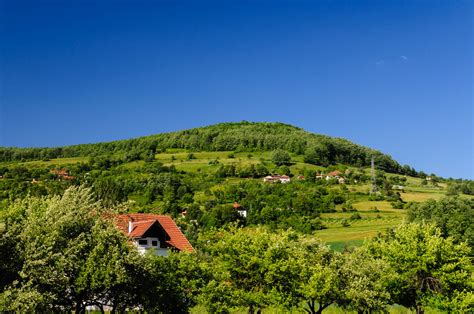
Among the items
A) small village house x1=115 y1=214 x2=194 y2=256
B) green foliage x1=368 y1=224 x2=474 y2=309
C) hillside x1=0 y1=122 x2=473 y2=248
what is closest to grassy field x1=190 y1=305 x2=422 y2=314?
green foliage x1=368 y1=224 x2=474 y2=309

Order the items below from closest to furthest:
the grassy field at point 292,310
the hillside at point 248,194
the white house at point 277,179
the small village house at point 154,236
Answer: the grassy field at point 292,310 < the small village house at point 154,236 < the hillside at point 248,194 < the white house at point 277,179

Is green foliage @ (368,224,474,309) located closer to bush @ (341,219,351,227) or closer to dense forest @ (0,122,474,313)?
dense forest @ (0,122,474,313)

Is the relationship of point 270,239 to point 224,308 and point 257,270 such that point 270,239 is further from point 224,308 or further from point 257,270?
point 224,308

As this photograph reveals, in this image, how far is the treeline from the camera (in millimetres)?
27797

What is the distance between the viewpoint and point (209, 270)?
3925cm

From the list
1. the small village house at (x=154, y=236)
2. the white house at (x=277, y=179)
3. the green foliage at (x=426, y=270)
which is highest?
the white house at (x=277, y=179)

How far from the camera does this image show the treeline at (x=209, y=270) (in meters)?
27.8

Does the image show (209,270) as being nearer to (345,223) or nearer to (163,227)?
(163,227)

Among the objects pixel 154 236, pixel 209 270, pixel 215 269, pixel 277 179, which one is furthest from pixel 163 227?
pixel 277 179

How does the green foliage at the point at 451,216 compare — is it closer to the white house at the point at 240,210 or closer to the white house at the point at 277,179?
the white house at the point at 240,210

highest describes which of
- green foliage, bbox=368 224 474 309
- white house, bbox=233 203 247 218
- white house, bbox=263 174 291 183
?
white house, bbox=263 174 291 183

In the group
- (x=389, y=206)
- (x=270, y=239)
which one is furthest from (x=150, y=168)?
(x=270, y=239)

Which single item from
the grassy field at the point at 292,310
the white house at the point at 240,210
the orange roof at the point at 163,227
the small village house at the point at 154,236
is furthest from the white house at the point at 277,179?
the grassy field at the point at 292,310

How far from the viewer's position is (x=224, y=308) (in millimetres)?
37188
